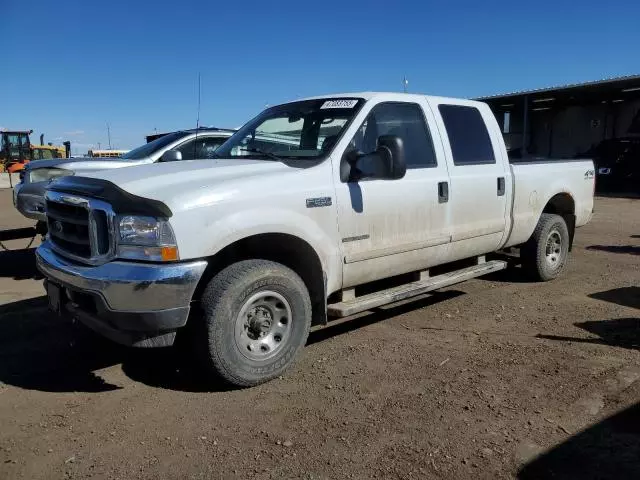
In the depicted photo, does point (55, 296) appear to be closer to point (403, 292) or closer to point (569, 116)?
point (403, 292)

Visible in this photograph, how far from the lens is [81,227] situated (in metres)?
3.93

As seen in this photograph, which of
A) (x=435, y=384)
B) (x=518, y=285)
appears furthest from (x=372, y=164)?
(x=518, y=285)

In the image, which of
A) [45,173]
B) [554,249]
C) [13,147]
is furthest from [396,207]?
[13,147]

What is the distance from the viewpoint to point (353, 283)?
461cm

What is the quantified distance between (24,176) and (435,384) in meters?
6.36

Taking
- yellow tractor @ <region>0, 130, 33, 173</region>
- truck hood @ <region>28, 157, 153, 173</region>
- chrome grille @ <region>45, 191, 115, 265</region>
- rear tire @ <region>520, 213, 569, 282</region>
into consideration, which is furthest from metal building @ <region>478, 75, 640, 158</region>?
yellow tractor @ <region>0, 130, 33, 173</region>

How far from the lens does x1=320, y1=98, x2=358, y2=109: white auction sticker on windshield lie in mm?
4820

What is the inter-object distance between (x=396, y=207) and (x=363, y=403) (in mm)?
1711

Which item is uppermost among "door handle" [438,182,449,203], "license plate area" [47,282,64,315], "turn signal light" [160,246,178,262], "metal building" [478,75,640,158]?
"metal building" [478,75,640,158]

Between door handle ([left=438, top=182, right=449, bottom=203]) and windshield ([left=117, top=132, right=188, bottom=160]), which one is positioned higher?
windshield ([left=117, top=132, right=188, bottom=160])

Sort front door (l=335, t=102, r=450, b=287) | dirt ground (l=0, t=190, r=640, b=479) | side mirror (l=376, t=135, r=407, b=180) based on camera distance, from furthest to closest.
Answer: front door (l=335, t=102, r=450, b=287), side mirror (l=376, t=135, r=407, b=180), dirt ground (l=0, t=190, r=640, b=479)

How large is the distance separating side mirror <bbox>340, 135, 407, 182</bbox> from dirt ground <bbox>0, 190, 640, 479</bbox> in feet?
4.70

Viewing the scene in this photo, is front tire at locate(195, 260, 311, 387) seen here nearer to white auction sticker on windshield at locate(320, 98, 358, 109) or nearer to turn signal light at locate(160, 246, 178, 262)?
turn signal light at locate(160, 246, 178, 262)

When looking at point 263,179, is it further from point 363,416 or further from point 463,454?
point 463,454
